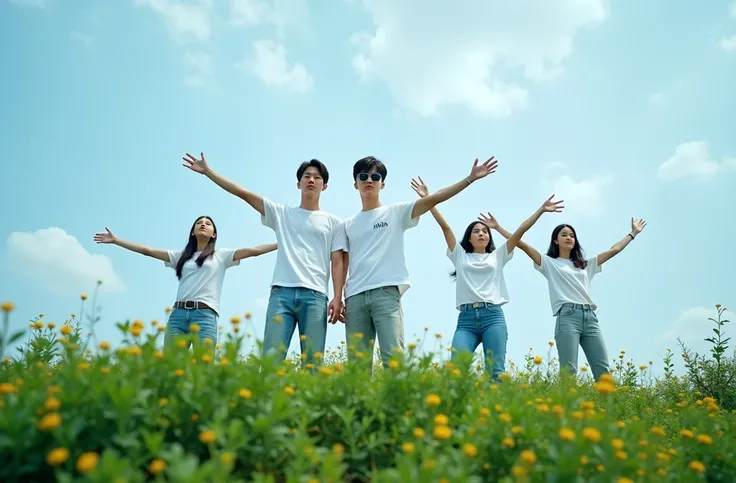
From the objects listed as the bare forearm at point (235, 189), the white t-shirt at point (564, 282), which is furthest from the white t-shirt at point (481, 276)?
the bare forearm at point (235, 189)

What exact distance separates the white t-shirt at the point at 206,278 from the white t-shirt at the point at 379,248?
92.3 inches

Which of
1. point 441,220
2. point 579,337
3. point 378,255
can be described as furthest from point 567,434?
point 579,337

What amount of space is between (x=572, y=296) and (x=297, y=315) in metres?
4.47

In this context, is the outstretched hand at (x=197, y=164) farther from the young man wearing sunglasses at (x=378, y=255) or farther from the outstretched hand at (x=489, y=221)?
the outstretched hand at (x=489, y=221)

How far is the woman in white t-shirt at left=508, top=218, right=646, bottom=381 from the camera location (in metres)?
7.68

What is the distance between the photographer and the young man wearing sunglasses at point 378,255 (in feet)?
17.8

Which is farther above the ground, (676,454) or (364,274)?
(364,274)

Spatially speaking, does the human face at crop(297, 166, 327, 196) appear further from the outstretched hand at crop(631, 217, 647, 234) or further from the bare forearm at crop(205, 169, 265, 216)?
the outstretched hand at crop(631, 217, 647, 234)

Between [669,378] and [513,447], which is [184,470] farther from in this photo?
[669,378]

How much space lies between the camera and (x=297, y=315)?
5.56 meters

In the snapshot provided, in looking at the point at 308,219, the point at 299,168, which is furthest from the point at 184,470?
the point at 299,168

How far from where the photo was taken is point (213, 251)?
7.59 meters

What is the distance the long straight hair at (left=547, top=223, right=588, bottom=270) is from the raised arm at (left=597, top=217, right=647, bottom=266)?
413 millimetres

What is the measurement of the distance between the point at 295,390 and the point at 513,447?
1437mm
